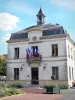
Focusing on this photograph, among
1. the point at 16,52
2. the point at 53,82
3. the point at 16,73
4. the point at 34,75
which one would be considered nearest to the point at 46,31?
the point at 16,52

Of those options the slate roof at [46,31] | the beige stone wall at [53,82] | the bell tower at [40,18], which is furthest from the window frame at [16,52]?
the bell tower at [40,18]

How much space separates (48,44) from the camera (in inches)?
1412

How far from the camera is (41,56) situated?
1426 inches

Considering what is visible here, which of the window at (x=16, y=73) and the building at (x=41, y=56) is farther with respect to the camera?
the window at (x=16, y=73)

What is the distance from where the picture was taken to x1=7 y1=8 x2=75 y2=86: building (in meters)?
34.7

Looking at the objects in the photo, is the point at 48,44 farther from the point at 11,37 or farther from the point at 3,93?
the point at 3,93

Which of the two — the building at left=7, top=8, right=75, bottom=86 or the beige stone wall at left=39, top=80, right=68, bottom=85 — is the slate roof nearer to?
the building at left=7, top=8, right=75, bottom=86

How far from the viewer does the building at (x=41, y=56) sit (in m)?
34.7

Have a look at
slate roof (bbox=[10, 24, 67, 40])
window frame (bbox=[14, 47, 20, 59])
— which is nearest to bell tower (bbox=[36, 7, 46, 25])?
slate roof (bbox=[10, 24, 67, 40])

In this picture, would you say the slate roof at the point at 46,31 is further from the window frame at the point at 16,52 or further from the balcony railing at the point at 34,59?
the balcony railing at the point at 34,59

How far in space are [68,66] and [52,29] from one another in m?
6.32

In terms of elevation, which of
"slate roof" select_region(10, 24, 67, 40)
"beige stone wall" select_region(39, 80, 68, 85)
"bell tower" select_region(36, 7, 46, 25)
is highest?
"bell tower" select_region(36, 7, 46, 25)

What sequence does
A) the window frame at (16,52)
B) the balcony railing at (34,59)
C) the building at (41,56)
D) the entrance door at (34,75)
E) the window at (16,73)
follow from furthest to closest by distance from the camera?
1. the window frame at (16,52)
2. the window at (16,73)
3. the entrance door at (34,75)
4. the balcony railing at (34,59)
5. the building at (41,56)

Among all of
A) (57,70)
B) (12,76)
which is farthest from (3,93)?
(12,76)
